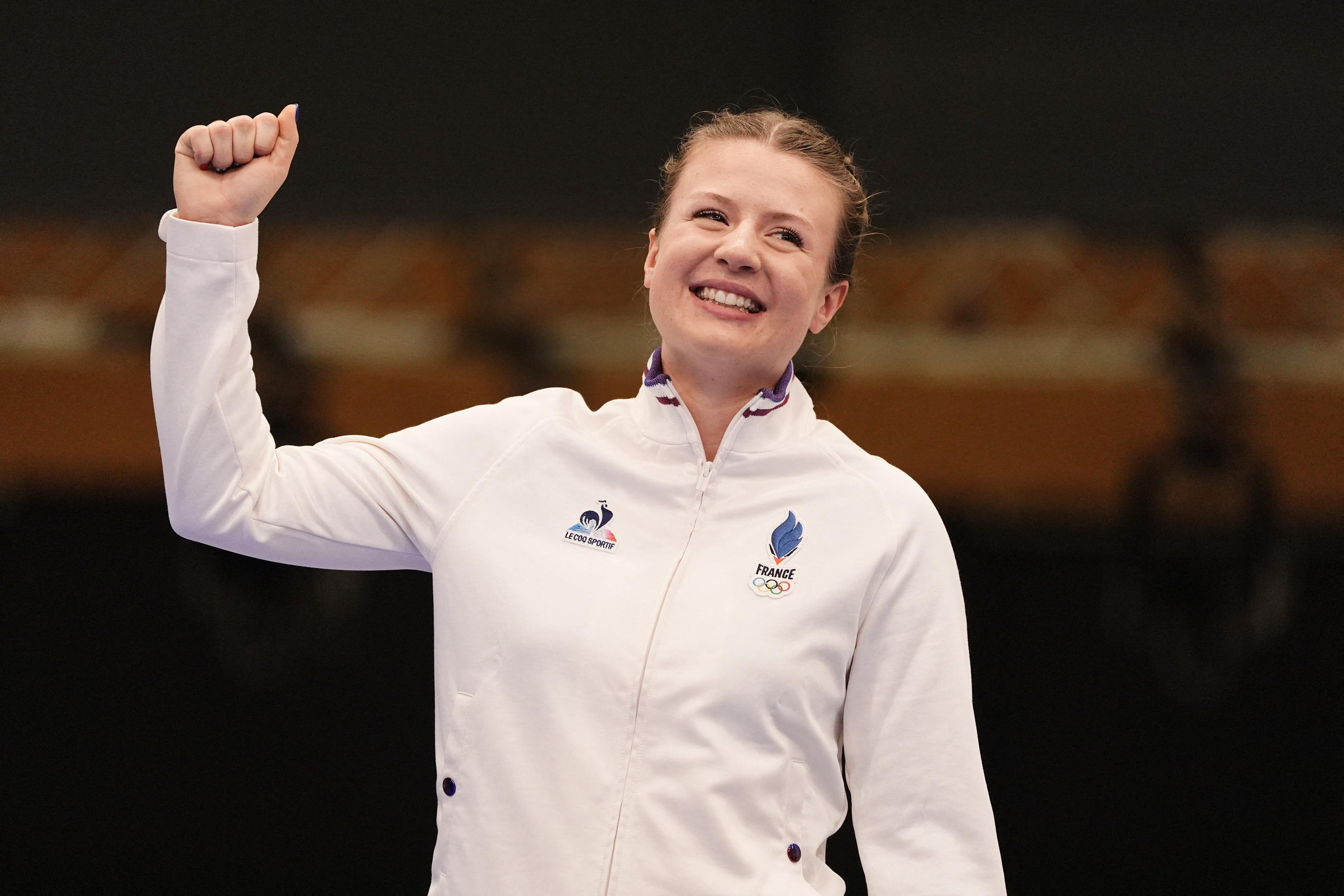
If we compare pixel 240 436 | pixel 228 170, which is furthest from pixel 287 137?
pixel 240 436

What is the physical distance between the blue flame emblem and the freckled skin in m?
0.13

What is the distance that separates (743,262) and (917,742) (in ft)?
1.70

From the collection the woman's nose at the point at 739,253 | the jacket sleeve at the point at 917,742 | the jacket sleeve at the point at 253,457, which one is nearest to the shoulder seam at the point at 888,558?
the jacket sleeve at the point at 917,742

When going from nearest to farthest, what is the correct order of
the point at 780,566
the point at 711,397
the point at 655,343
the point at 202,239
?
the point at 202,239 → the point at 780,566 → the point at 711,397 → the point at 655,343

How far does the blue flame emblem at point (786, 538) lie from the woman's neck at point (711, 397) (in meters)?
0.12

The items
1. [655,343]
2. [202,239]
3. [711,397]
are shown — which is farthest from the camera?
[655,343]

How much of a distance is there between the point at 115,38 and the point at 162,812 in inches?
86.4

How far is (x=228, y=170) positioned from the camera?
133 centimetres

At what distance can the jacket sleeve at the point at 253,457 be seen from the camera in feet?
4.21

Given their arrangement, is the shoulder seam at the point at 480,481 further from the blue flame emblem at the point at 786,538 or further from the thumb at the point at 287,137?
the thumb at the point at 287,137

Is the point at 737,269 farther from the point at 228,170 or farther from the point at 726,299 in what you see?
the point at 228,170

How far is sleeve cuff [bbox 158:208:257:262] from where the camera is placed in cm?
128

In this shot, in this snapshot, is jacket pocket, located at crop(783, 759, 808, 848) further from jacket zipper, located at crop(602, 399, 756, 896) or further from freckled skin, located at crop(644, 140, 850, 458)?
freckled skin, located at crop(644, 140, 850, 458)

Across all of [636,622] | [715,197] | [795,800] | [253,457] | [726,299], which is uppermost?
[715,197]
